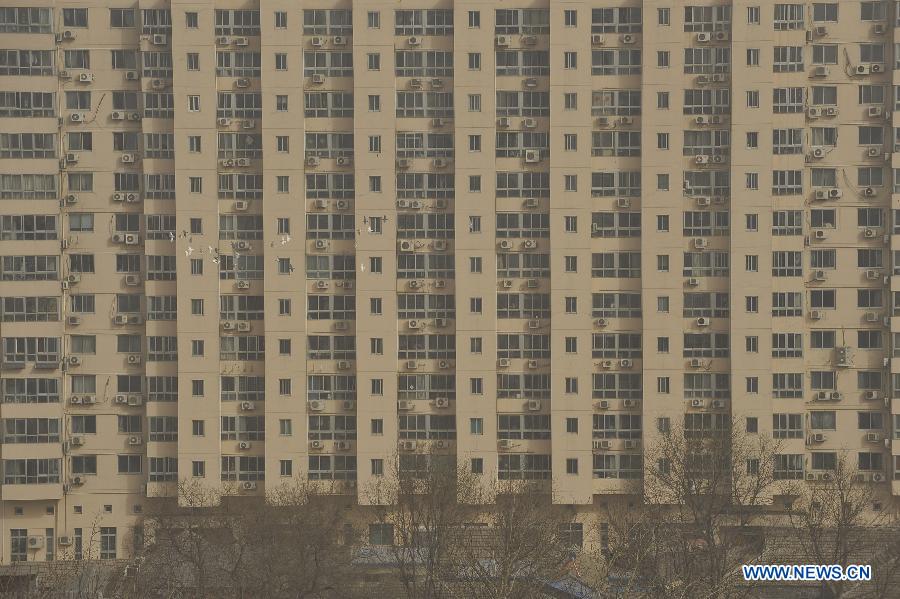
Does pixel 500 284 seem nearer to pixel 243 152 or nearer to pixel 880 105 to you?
pixel 243 152

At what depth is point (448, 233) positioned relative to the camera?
1417 inches

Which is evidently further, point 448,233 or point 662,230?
point 448,233

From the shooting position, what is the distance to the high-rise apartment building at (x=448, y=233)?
35.5 m

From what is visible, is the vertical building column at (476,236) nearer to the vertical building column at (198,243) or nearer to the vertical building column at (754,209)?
the vertical building column at (754,209)

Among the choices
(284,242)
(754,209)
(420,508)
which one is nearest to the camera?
(420,508)

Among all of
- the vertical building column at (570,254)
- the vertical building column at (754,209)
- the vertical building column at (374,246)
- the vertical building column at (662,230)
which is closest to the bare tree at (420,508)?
the vertical building column at (374,246)

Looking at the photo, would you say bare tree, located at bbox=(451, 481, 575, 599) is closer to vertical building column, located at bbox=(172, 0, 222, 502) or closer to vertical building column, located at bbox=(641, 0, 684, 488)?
vertical building column, located at bbox=(641, 0, 684, 488)

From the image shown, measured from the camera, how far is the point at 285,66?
35594 mm

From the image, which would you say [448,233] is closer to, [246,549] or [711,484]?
[711,484]

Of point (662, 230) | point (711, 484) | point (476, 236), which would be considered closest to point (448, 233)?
point (476, 236)

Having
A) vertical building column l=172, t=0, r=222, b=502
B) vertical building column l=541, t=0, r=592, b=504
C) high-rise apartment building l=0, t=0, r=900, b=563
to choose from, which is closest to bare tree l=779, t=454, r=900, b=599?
high-rise apartment building l=0, t=0, r=900, b=563

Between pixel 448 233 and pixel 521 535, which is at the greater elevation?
pixel 448 233

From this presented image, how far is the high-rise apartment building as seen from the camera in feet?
116

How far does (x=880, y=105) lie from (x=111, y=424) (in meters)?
26.8
